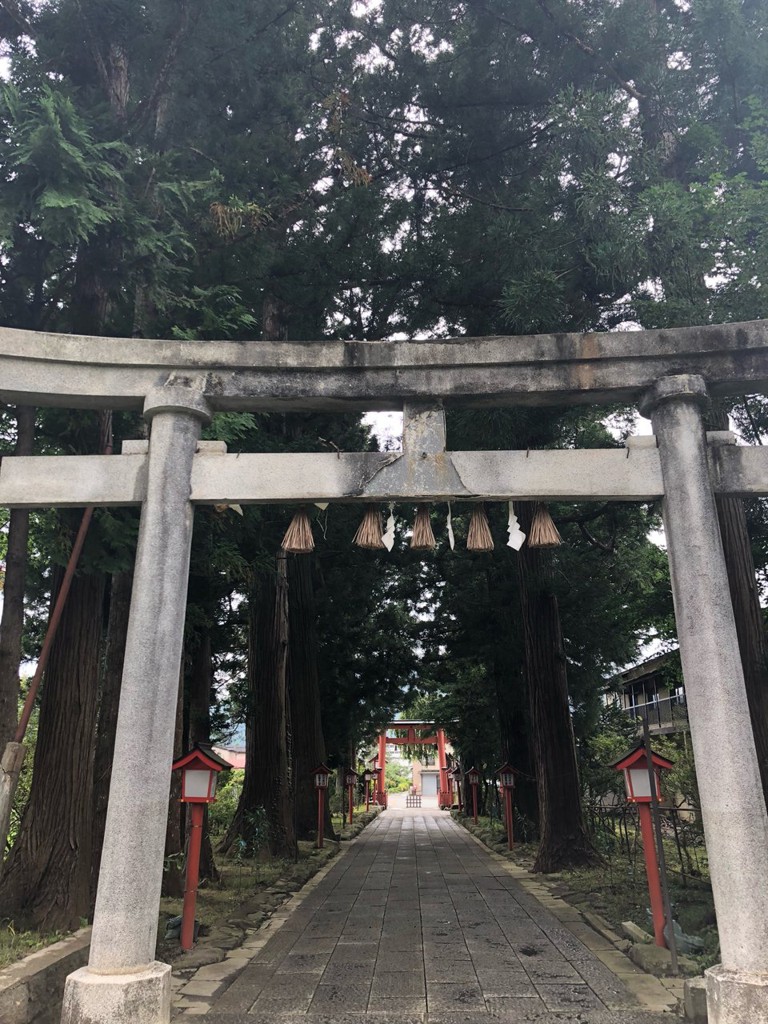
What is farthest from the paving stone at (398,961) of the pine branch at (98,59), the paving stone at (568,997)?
the pine branch at (98,59)

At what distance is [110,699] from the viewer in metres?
7.69

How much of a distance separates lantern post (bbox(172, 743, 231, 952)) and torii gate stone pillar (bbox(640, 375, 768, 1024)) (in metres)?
4.13

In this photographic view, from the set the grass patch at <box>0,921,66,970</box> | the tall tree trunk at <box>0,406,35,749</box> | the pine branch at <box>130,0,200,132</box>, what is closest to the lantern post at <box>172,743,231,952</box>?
the grass patch at <box>0,921,66,970</box>

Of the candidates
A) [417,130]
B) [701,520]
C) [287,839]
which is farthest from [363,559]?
[701,520]

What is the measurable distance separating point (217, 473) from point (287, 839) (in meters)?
8.75

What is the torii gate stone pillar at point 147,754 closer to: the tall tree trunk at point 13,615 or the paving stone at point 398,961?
the tall tree trunk at point 13,615

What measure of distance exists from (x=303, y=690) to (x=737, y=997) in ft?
39.7

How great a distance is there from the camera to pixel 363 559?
15.7 m

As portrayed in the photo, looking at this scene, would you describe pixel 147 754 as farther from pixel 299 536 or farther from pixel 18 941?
pixel 18 941

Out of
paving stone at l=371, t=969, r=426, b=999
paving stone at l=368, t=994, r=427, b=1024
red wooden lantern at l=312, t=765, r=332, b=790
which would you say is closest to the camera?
paving stone at l=368, t=994, r=427, b=1024

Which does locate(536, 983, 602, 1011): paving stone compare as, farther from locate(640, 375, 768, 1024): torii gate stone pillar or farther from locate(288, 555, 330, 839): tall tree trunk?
locate(288, 555, 330, 839): tall tree trunk

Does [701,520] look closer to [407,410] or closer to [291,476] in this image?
[407,410]

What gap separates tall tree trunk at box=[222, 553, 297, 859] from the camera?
11953mm

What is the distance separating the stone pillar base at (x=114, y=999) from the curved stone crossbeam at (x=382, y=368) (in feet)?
12.2
